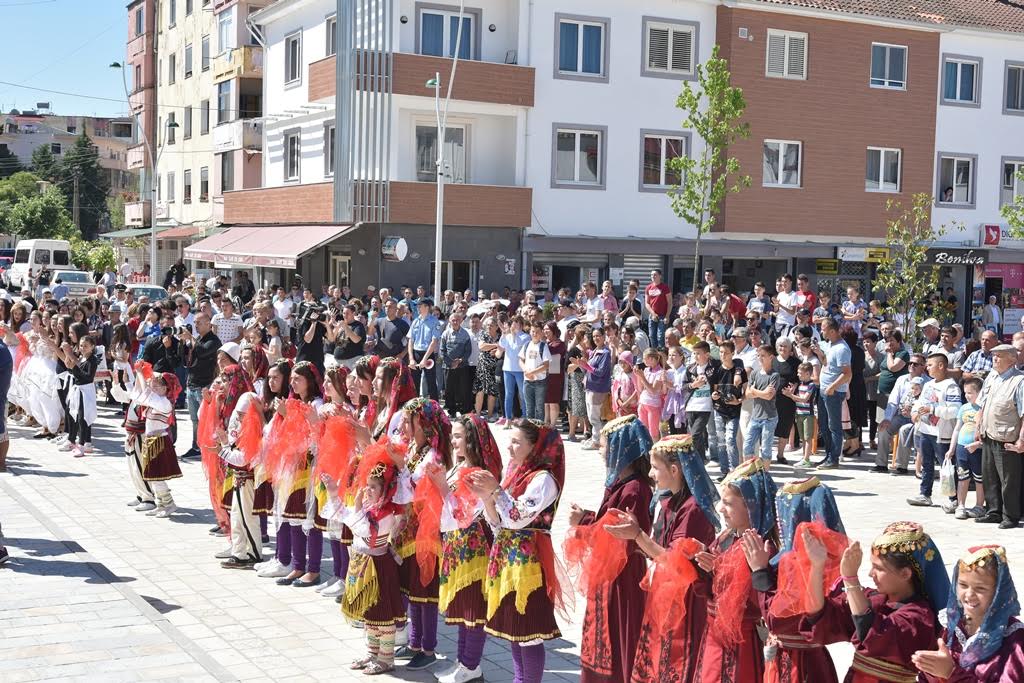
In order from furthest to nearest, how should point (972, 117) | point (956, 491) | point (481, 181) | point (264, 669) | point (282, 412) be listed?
point (972, 117) < point (481, 181) < point (956, 491) < point (282, 412) < point (264, 669)

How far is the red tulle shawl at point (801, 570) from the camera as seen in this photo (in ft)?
16.8

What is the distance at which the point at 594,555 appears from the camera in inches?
247

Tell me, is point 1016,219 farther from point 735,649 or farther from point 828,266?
point 735,649

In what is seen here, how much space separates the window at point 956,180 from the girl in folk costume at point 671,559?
110 ft

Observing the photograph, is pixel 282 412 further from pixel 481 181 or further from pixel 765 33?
pixel 765 33

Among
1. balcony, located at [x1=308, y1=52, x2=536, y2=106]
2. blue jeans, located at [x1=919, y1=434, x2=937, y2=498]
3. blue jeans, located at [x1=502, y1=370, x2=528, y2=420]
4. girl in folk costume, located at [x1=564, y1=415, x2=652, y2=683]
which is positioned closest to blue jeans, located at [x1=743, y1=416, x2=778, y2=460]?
blue jeans, located at [x1=919, y1=434, x2=937, y2=498]

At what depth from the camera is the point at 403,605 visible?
7.84m

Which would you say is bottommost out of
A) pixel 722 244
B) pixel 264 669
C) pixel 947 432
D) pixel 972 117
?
pixel 264 669

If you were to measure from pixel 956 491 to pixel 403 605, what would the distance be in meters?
7.88

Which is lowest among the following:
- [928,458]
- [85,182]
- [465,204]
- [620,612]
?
[928,458]

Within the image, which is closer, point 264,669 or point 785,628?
point 785,628

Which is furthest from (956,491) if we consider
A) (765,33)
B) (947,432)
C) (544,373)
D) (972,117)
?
(972,117)

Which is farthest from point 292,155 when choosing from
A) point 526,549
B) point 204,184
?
point 526,549

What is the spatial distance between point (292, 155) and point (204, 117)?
15.2 m
